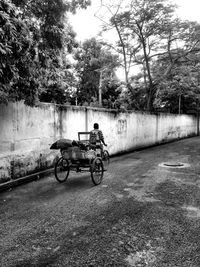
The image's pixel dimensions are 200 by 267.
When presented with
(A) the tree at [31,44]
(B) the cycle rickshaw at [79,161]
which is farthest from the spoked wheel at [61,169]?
(A) the tree at [31,44]

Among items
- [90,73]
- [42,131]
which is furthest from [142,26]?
[90,73]

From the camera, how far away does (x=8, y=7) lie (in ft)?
10.8

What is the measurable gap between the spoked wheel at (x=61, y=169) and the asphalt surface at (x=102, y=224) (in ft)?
0.78

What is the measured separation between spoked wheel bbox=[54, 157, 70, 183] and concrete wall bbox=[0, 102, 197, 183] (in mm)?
977

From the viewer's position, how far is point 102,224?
3.51m

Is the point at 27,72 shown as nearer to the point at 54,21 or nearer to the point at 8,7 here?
the point at 8,7

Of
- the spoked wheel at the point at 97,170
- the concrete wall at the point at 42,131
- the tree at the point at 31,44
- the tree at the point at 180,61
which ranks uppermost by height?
the tree at the point at 180,61

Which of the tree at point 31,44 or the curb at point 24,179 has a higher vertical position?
the tree at point 31,44

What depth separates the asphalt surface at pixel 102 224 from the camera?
2639 mm

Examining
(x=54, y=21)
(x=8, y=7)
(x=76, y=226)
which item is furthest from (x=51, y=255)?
(x=54, y=21)

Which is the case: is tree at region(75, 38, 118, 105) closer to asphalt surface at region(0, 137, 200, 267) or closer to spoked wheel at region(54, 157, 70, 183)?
spoked wheel at region(54, 157, 70, 183)

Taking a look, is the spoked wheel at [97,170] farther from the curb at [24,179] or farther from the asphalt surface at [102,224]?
the curb at [24,179]

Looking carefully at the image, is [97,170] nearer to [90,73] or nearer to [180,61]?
[180,61]

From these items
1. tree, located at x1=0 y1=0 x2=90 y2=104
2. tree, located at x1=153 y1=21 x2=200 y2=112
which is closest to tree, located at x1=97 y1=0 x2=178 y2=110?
tree, located at x1=153 y1=21 x2=200 y2=112
